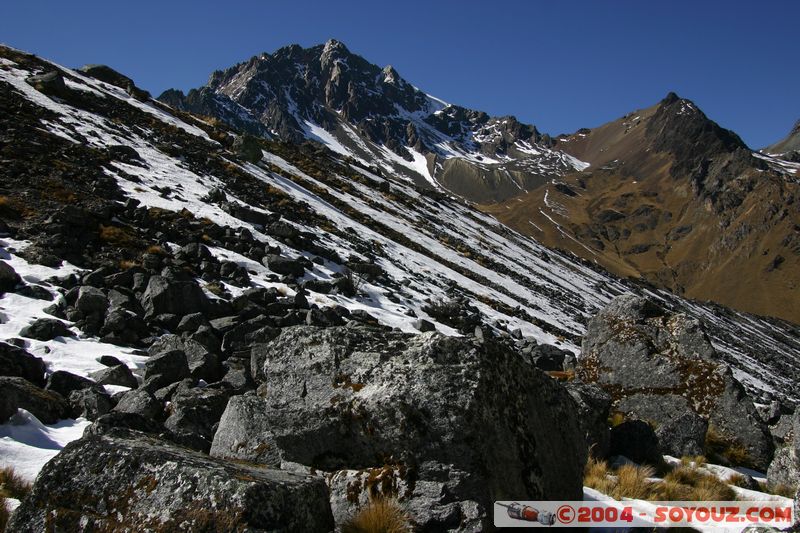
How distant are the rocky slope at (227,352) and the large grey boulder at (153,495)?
0.02m

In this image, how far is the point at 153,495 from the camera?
4.10 meters

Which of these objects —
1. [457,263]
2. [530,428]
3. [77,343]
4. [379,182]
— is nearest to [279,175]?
[457,263]

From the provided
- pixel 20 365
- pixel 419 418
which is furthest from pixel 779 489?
pixel 20 365

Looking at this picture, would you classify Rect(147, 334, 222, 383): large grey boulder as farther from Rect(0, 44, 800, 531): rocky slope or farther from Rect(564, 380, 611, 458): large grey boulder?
Rect(564, 380, 611, 458): large grey boulder

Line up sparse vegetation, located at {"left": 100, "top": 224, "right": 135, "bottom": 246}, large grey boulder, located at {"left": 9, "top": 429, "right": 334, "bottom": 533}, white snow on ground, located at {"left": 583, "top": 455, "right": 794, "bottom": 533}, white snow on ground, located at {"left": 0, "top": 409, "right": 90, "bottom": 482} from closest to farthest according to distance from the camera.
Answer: large grey boulder, located at {"left": 9, "top": 429, "right": 334, "bottom": 533}, white snow on ground, located at {"left": 0, "top": 409, "right": 90, "bottom": 482}, white snow on ground, located at {"left": 583, "top": 455, "right": 794, "bottom": 533}, sparse vegetation, located at {"left": 100, "top": 224, "right": 135, "bottom": 246}

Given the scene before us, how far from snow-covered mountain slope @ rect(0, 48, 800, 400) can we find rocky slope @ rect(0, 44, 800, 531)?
16 centimetres

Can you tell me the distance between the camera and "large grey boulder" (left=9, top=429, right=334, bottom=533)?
3.98m

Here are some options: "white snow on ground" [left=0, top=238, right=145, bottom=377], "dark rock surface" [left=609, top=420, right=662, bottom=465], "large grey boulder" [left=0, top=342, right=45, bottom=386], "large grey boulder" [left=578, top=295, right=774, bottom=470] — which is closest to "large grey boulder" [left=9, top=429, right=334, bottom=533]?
"large grey boulder" [left=0, top=342, right=45, bottom=386]

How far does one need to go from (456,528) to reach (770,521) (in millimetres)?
4971

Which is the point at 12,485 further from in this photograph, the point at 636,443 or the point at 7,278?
the point at 7,278

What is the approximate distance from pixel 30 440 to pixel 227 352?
619 centimetres

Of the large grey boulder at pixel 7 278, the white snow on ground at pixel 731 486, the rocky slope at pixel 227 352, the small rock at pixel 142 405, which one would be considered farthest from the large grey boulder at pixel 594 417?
the large grey boulder at pixel 7 278

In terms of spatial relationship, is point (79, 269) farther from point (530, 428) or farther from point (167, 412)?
point (530, 428)

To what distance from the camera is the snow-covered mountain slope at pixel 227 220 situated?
19.5 meters
